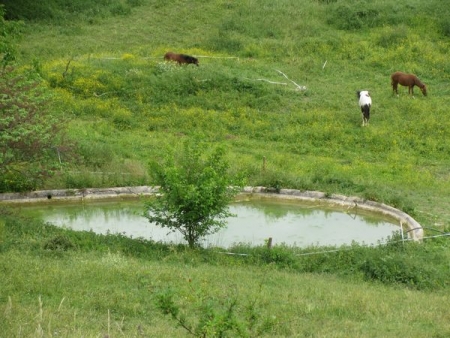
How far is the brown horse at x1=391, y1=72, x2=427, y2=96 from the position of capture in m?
31.0

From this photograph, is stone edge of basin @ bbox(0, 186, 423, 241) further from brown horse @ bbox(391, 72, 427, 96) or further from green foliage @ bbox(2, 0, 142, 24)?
green foliage @ bbox(2, 0, 142, 24)

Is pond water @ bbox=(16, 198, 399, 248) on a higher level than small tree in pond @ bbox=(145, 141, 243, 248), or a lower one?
lower

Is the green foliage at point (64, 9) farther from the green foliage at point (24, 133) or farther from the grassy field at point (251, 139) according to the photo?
the green foliage at point (24, 133)

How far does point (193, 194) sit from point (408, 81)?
16.4 meters

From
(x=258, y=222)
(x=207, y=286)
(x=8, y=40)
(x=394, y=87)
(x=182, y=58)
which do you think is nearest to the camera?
(x=207, y=286)

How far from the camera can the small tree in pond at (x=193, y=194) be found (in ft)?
56.1

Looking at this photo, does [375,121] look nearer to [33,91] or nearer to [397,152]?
[397,152]

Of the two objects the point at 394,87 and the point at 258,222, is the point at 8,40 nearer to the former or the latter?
the point at 258,222

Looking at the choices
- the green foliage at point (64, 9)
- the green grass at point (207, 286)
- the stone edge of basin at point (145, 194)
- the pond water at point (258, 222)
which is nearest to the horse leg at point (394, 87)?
the stone edge of basin at point (145, 194)

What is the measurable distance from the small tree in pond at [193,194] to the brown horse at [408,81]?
48.9 ft

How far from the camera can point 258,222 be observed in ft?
68.4

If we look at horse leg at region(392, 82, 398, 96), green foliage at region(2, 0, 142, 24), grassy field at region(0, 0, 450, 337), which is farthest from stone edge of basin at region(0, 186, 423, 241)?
green foliage at region(2, 0, 142, 24)

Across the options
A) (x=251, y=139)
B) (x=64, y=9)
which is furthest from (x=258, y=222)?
(x=64, y=9)

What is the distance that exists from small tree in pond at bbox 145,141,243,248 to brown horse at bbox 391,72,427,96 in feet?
48.9
